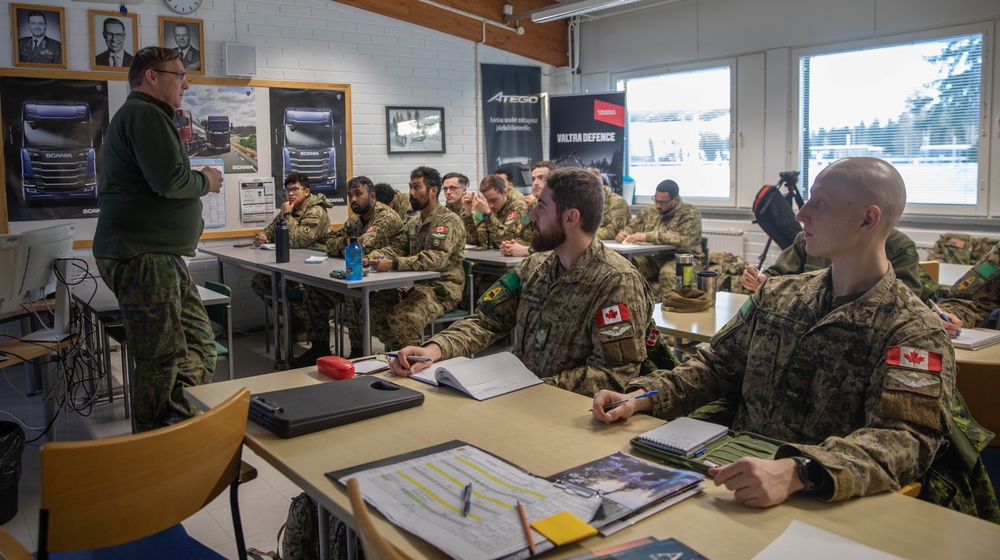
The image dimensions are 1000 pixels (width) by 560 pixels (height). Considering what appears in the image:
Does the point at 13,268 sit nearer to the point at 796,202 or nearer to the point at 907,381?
the point at 907,381

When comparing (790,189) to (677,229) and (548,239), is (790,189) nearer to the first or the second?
(677,229)

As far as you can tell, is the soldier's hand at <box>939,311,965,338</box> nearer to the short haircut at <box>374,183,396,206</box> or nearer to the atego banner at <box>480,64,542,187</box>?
the short haircut at <box>374,183,396,206</box>

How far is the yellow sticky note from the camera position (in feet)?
3.84

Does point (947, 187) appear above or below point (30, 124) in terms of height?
below

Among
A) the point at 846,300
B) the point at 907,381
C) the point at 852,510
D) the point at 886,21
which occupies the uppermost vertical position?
the point at 886,21

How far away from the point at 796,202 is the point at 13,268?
6426 mm

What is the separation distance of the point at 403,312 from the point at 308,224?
82.8 inches

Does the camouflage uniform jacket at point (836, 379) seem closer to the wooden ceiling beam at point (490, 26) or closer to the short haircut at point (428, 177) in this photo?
the short haircut at point (428, 177)

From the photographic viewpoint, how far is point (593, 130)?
28.8 feet

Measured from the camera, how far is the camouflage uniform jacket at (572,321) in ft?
7.35

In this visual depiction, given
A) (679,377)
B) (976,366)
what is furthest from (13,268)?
(976,366)

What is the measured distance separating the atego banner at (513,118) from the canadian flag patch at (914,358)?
7268 millimetres

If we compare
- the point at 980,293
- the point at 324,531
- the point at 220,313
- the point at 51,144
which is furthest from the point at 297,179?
the point at 324,531

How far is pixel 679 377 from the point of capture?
6.39 ft
